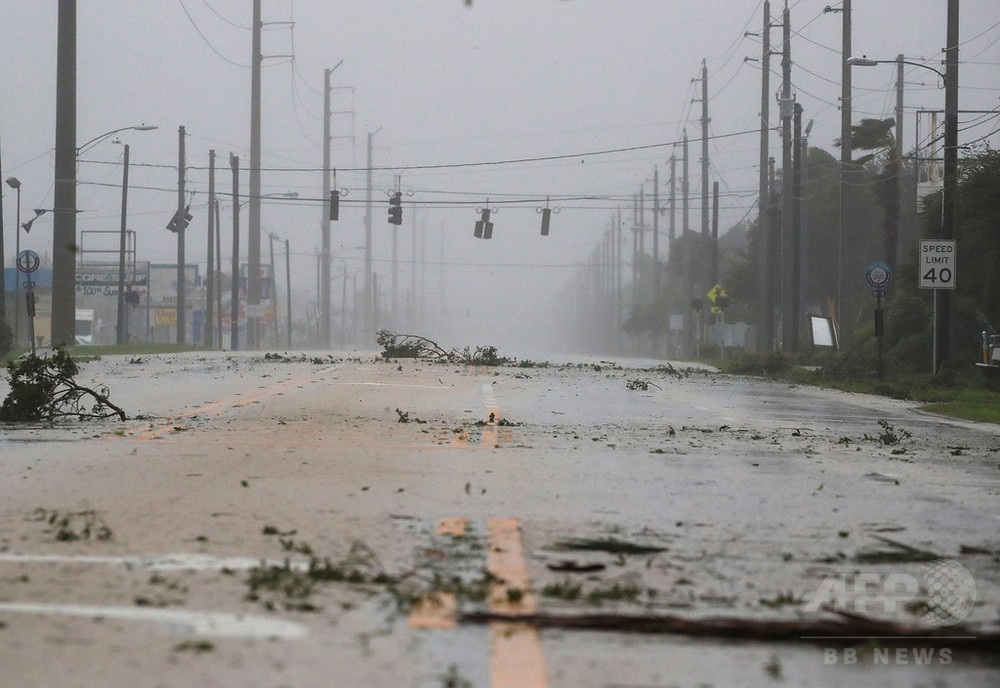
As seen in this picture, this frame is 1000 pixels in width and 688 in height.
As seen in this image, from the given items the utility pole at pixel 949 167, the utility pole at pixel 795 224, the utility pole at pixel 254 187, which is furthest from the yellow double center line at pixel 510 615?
the utility pole at pixel 254 187

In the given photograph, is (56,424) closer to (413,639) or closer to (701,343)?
(413,639)

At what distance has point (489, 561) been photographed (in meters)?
6.38

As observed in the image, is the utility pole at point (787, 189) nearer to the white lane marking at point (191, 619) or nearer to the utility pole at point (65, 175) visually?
the utility pole at point (65, 175)

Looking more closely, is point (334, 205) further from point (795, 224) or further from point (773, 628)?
point (773, 628)

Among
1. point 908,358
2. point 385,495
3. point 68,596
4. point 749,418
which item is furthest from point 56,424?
point 908,358

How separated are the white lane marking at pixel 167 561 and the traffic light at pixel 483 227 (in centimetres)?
6034

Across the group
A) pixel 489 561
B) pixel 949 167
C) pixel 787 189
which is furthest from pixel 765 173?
pixel 489 561

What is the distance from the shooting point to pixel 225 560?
6.33 meters

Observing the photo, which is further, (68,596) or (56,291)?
(56,291)

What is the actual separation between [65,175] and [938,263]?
25158mm

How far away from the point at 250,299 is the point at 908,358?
160ft

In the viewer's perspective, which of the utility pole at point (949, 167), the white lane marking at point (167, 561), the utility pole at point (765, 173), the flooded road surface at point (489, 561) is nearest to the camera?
the flooded road surface at point (489, 561)

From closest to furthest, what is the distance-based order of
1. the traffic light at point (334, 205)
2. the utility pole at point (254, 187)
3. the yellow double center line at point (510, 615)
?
1. the yellow double center line at point (510, 615)
2. the traffic light at point (334, 205)
3. the utility pole at point (254, 187)

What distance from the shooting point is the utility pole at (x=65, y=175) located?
40250 mm
